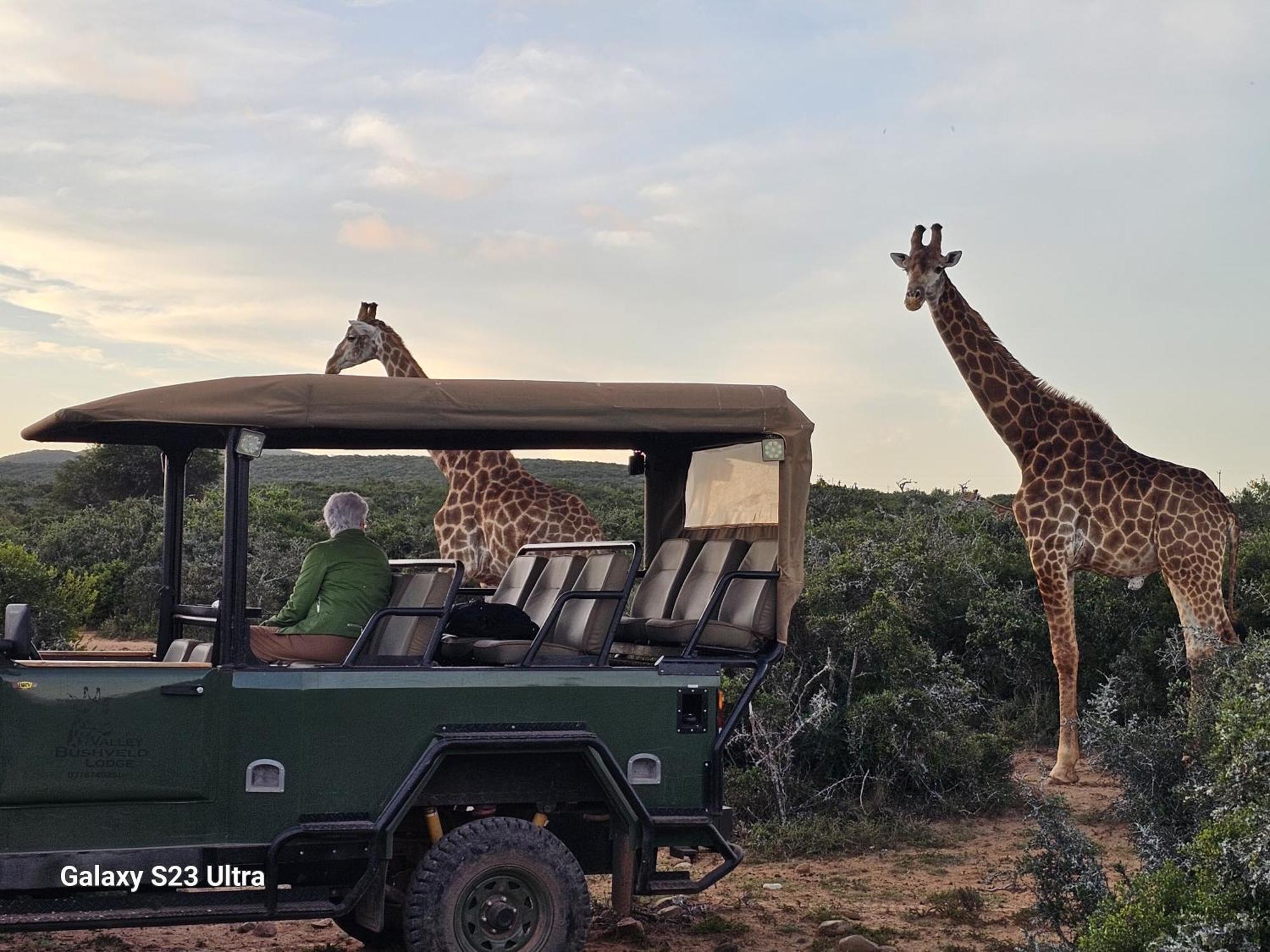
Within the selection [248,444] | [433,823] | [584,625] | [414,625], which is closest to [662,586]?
[584,625]

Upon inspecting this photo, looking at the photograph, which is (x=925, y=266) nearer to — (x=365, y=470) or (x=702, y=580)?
(x=702, y=580)

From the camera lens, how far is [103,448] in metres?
29.1

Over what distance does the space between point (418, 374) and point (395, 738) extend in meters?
8.54

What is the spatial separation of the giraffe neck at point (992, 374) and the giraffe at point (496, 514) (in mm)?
3603

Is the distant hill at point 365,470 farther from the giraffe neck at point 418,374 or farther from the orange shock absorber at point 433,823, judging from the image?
the orange shock absorber at point 433,823

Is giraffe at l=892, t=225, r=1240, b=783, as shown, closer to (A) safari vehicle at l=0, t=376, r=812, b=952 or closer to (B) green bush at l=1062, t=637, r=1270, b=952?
(B) green bush at l=1062, t=637, r=1270, b=952

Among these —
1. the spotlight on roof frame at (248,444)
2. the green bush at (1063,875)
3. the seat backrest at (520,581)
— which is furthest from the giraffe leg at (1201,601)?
the spotlight on roof frame at (248,444)

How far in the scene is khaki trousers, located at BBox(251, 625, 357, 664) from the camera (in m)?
6.20

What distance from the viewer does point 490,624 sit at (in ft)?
21.8

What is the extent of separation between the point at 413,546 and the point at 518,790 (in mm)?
14411

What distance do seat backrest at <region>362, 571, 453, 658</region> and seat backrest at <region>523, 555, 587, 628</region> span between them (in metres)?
0.91

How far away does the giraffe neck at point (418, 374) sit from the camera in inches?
505

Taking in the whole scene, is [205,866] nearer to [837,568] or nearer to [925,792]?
[925,792]

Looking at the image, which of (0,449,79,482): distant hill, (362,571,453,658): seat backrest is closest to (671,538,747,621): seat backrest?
(362,571,453,658): seat backrest
